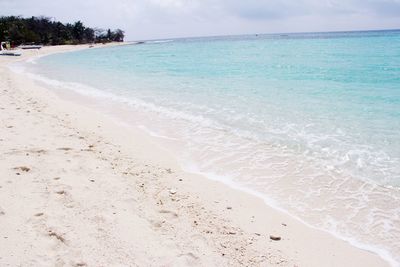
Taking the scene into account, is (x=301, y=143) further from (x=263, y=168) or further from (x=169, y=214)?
(x=169, y=214)

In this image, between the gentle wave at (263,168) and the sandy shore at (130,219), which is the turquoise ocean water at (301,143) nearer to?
the gentle wave at (263,168)

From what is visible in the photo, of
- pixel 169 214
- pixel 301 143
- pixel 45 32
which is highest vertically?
pixel 45 32

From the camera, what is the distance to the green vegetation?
84.4 m

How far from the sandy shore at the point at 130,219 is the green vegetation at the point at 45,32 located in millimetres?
88592

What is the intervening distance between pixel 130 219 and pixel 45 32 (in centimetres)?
11690

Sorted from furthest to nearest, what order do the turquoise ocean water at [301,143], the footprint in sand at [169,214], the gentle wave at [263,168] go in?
the turquoise ocean water at [301,143] < the gentle wave at [263,168] < the footprint in sand at [169,214]

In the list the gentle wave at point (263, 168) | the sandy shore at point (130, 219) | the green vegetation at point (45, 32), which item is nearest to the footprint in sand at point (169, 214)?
the sandy shore at point (130, 219)

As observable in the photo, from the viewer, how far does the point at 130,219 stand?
4.03 metres

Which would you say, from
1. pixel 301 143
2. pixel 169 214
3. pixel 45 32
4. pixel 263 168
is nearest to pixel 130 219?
pixel 169 214

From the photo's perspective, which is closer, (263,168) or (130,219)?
(130,219)

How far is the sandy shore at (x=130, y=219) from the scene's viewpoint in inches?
134

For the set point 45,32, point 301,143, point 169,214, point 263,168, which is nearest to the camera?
point 169,214

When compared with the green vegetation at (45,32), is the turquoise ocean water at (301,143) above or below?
below

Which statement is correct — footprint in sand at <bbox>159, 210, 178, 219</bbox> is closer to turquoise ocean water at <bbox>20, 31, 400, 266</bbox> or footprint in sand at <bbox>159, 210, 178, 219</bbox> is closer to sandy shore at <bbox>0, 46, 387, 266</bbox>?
sandy shore at <bbox>0, 46, 387, 266</bbox>
